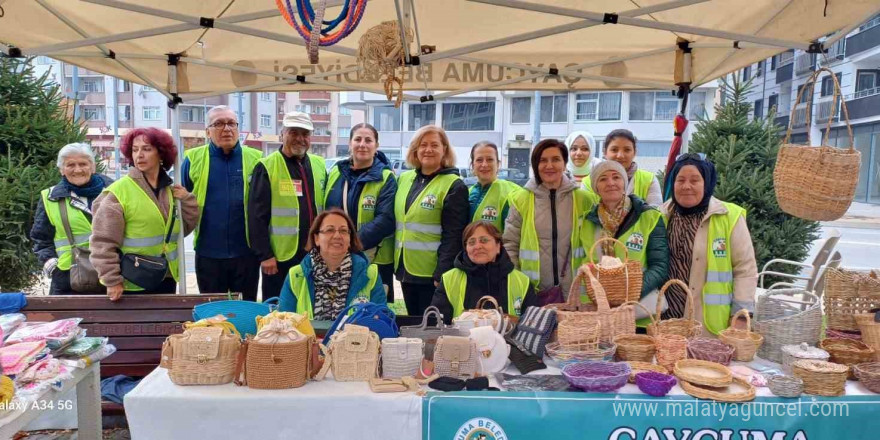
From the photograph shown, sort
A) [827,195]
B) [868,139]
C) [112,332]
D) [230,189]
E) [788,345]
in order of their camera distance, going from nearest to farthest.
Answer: [788,345]
[827,195]
[112,332]
[230,189]
[868,139]

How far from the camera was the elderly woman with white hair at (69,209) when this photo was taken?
4.18 metres

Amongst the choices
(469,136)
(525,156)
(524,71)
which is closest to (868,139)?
(525,156)

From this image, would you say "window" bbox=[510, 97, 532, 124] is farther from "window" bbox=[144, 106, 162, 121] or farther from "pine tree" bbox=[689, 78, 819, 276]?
"window" bbox=[144, 106, 162, 121]

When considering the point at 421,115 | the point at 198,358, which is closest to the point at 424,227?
the point at 198,358

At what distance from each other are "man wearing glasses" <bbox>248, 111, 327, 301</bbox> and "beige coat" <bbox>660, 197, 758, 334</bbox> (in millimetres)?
2809

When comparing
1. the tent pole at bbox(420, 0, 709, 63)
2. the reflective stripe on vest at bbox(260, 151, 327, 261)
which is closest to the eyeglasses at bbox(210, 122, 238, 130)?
the reflective stripe on vest at bbox(260, 151, 327, 261)

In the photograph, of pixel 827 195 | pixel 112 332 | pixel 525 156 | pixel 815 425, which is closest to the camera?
pixel 815 425

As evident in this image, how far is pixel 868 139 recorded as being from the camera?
26.0 m

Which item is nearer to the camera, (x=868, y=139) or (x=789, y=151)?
(x=789, y=151)

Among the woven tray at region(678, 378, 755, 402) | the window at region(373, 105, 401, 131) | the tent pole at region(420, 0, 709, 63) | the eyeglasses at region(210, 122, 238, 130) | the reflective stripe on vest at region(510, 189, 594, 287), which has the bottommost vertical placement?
the woven tray at region(678, 378, 755, 402)

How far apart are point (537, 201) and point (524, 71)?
1.49 m

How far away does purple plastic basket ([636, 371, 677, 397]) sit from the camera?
2.49 m

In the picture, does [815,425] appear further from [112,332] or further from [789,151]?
[112,332]

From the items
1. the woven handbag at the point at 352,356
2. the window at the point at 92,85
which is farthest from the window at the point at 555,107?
the window at the point at 92,85
